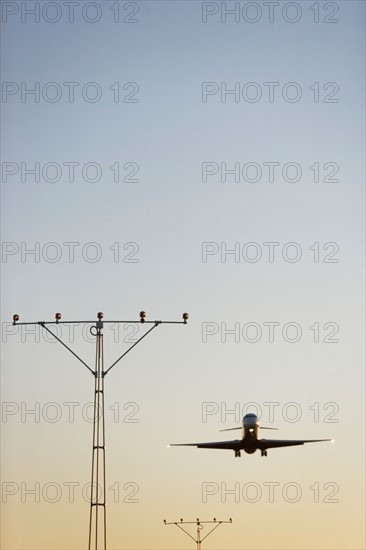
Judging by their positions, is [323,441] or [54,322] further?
[323,441]

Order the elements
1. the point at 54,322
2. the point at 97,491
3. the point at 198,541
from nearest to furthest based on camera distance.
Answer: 1. the point at 97,491
2. the point at 54,322
3. the point at 198,541

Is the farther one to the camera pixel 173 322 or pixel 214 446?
pixel 214 446

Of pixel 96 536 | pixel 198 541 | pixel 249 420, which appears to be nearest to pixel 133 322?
pixel 96 536

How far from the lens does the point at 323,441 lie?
149 meters

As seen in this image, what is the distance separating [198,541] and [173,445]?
47963 millimetres

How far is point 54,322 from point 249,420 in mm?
66960

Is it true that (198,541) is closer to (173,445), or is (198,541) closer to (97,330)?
(173,445)

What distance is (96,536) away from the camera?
77938 mm

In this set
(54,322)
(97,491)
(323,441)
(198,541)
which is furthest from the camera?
(198,541)

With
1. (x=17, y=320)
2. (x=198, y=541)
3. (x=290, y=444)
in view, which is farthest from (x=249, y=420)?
(x=17, y=320)

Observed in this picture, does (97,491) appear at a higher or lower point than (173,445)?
lower

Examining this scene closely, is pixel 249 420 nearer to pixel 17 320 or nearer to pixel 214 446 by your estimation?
pixel 214 446

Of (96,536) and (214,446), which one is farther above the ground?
(214,446)

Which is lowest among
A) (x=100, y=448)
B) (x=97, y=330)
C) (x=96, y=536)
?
(x=96, y=536)
